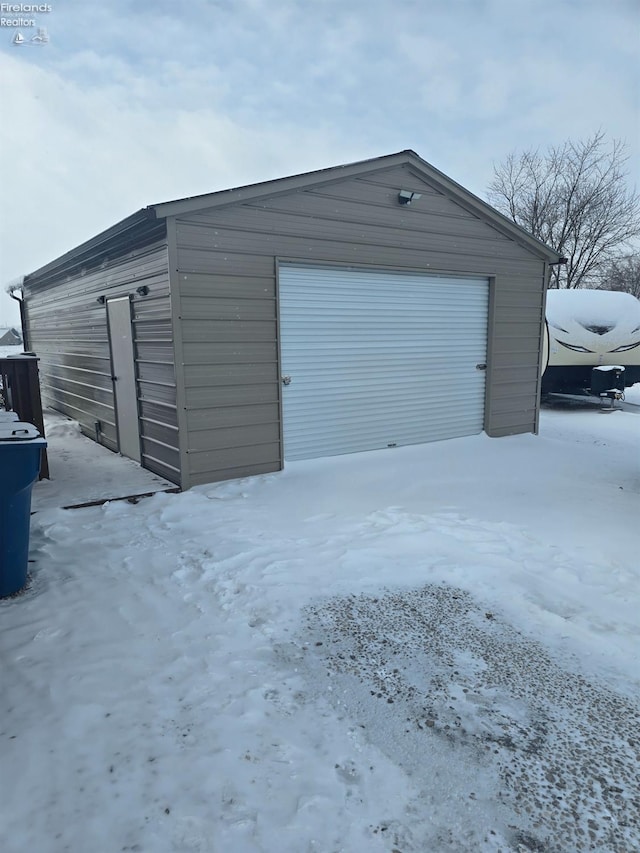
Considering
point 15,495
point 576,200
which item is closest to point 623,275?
point 576,200

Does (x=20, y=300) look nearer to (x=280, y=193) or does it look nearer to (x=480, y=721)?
(x=280, y=193)

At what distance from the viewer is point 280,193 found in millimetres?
5855

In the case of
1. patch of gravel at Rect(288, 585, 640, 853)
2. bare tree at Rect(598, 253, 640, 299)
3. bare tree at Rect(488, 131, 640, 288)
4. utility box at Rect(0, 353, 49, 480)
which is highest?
bare tree at Rect(488, 131, 640, 288)

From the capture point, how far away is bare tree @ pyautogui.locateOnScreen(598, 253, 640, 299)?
2275 centimetres

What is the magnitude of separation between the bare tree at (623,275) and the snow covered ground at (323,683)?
871 inches

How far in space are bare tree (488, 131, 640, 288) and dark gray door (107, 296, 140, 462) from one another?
21.2 m

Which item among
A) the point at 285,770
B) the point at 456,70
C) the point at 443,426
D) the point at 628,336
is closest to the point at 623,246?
the point at 628,336

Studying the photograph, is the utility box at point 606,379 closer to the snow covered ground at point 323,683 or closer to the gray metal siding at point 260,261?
the gray metal siding at point 260,261

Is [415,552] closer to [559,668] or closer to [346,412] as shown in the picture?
[559,668]

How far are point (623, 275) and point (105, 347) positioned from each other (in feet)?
76.7

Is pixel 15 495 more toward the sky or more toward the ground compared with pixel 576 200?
more toward the ground

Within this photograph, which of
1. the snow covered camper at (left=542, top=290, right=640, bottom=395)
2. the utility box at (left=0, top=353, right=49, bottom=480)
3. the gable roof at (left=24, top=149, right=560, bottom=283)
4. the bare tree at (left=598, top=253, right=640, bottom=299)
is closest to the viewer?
the gable roof at (left=24, top=149, right=560, bottom=283)

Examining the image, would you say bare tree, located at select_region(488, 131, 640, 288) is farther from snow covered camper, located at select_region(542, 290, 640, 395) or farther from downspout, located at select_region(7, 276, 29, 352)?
downspout, located at select_region(7, 276, 29, 352)

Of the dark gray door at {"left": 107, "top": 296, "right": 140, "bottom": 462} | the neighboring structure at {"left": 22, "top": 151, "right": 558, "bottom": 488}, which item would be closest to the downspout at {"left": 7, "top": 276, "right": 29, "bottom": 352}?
the neighboring structure at {"left": 22, "top": 151, "right": 558, "bottom": 488}
